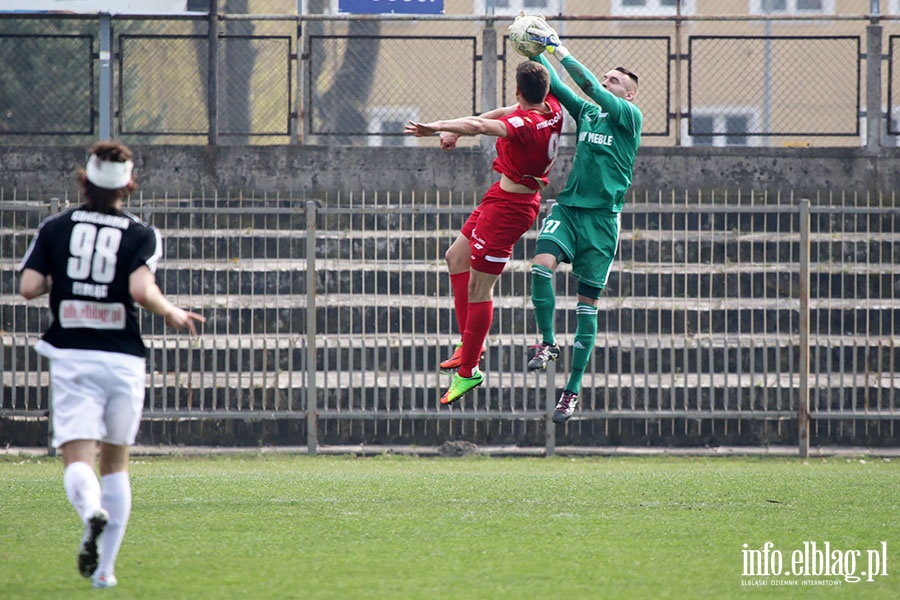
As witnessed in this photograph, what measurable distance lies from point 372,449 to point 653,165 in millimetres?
4925

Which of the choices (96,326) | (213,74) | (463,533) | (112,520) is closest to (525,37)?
(463,533)

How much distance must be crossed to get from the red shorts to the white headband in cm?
328

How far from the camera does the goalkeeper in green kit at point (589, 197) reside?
8062mm

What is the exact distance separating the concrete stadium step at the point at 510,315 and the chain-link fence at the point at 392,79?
2359mm

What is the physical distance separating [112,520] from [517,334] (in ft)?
25.1

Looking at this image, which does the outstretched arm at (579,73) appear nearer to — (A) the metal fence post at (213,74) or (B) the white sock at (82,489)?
(B) the white sock at (82,489)

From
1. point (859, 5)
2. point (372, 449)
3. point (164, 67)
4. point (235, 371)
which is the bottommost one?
point (372, 449)

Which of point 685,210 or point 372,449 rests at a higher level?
point 685,210

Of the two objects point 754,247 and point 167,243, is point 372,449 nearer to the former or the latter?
point 167,243

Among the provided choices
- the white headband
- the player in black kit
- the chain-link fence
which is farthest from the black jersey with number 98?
the chain-link fence

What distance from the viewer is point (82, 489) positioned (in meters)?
5.10

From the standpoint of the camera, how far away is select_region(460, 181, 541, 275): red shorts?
806 centimetres

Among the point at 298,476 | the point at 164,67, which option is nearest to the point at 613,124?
the point at 298,476

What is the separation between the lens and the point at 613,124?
8.07m
